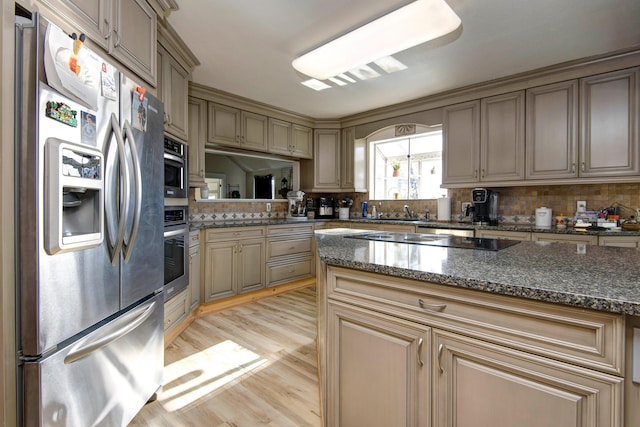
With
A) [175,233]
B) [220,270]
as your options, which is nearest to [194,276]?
[220,270]

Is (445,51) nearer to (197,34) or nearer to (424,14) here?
(424,14)

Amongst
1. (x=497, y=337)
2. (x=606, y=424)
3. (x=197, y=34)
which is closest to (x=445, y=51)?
(x=197, y=34)

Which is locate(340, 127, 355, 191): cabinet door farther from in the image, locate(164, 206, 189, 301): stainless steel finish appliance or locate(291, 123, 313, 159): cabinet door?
locate(164, 206, 189, 301): stainless steel finish appliance

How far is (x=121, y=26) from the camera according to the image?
1576 mm

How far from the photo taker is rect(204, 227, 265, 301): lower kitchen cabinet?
10.2ft

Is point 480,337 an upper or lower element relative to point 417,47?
lower

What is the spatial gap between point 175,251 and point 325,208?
9.07ft

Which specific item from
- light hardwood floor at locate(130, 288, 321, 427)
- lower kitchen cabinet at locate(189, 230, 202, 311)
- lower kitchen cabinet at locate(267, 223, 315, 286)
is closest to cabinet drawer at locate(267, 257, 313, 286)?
lower kitchen cabinet at locate(267, 223, 315, 286)

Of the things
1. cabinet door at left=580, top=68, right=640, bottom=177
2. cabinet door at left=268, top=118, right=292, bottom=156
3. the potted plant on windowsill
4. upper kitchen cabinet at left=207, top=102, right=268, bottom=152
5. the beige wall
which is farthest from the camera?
the potted plant on windowsill

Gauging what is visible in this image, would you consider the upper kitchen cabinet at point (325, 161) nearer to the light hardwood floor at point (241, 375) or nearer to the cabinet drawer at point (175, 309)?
the light hardwood floor at point (241, 375)

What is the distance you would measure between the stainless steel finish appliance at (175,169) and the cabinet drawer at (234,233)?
26.7 inches

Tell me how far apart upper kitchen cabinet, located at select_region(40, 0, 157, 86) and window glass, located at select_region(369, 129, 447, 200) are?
333cm

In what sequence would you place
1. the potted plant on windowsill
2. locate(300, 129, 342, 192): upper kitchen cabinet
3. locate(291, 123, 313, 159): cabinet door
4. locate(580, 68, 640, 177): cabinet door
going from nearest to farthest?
locate(580, 68, 640, 177): cabinet door
locate(291, 123, 313, 159): cabinet door
the potted plant on windowsill
locate(300, 129, 342, 192): upper kitchen cabinet

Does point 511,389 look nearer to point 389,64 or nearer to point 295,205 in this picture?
point 389,64
